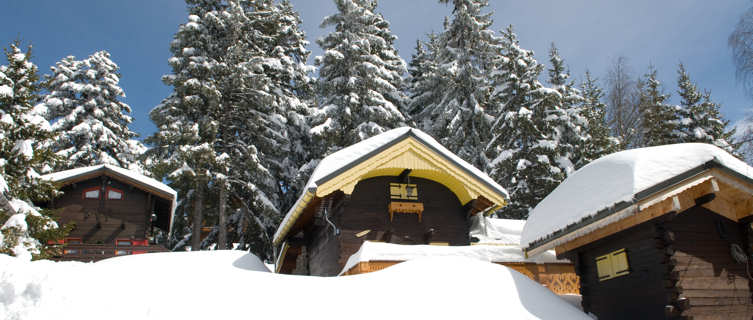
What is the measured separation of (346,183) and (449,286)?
6403 millimetres

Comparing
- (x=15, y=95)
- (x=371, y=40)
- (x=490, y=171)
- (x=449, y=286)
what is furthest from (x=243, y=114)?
(x=449, y=286)

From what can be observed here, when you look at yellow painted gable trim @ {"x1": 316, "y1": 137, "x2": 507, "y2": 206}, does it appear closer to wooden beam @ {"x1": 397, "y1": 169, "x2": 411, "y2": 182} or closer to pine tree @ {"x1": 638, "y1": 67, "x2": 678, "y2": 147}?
wooden beam @ {"x1": 397, "y1": 169, "x2": 411, "y2": 182}

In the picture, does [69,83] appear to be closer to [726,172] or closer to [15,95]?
[15,95]

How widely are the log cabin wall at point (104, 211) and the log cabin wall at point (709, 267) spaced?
71.8 ft

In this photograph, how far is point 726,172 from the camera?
340 inches

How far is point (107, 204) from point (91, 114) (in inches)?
329

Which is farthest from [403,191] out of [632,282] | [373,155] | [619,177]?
[632,282]

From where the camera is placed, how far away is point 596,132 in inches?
1208

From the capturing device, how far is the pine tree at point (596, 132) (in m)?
28.5

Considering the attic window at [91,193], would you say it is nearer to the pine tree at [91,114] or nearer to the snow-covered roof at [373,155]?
the pine tree at [91,114]

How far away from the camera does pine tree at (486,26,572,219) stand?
85.4 ft

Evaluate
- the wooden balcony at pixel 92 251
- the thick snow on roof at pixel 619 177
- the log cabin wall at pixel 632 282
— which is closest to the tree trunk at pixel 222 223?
the wooden balcony at pixel 92 251

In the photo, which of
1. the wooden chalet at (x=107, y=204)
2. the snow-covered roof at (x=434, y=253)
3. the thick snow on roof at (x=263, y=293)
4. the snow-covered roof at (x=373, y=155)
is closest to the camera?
the thick snow on roof at (x=263, y=293)

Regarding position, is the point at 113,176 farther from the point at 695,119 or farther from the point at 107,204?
the point at 695,119
